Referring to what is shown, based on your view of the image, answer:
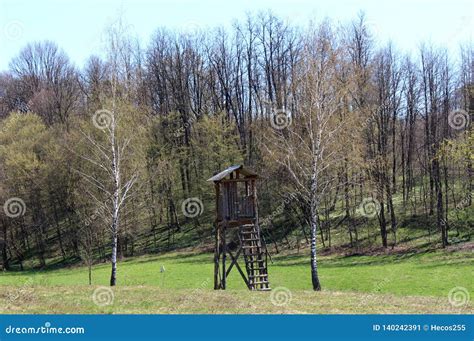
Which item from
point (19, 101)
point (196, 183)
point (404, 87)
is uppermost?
point (19, 101)

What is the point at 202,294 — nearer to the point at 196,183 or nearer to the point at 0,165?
the point at 196,183

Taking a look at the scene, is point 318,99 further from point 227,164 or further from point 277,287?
point 227,164

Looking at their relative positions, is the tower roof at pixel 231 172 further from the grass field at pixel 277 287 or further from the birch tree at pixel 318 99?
the grass field at pixel 277 287

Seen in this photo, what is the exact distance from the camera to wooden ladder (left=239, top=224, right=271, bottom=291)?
19688 mm

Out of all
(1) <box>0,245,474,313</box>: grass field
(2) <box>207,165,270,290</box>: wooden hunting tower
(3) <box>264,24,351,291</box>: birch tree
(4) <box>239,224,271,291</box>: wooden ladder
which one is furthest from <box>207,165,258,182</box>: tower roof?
(1) <box>0,245,474,313</box>: grass field

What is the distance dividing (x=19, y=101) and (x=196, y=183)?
3316 centimetres

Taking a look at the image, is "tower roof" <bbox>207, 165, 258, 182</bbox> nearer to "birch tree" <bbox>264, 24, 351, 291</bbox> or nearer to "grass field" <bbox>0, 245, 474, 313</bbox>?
"birch tree" <bbox>264, 24, 351, 291</bbox>

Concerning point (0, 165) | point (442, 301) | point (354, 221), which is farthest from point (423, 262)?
point (0, 165)

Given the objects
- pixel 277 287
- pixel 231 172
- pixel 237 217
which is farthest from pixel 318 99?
pixel 277 287

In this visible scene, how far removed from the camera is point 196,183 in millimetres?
44219

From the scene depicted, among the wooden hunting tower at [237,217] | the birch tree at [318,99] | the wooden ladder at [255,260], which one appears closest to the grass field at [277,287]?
the wooden ladder at [255,260]

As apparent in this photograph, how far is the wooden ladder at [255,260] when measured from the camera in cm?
1969

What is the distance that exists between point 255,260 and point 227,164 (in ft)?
71.7

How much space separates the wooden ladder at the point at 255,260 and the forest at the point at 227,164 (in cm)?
465
